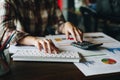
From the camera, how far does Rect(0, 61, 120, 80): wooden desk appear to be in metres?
0.71

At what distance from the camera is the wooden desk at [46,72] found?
708 mm

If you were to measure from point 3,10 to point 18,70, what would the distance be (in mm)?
424

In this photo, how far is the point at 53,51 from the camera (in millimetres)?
873

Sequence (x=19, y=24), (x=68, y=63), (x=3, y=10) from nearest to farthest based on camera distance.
A: (x=68, y=63)
(x=3, y=10)
(x=19, y=24)

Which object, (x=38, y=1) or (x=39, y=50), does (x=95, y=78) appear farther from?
(x=38, y=1)

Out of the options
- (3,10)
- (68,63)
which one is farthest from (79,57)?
(3,10)

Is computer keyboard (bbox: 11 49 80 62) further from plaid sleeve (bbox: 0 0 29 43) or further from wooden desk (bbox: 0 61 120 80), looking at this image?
plaid sleeve (bbox: 0 0 29 43)

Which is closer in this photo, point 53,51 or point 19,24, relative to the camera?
point 53,51

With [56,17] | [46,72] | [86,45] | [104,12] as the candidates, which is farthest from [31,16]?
[104,12]

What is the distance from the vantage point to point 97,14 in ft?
8.18

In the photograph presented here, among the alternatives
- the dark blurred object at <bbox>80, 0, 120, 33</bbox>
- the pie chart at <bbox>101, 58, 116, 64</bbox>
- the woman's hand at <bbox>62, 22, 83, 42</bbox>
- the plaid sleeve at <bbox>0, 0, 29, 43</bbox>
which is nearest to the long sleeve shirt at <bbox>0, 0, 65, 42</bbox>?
the plaid sleeve at <bbox>0, 0, 29, 43</bbox>

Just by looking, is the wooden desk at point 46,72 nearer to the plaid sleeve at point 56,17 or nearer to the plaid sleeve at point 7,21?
the plaid sleeve at point 7,21

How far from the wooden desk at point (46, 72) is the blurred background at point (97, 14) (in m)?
1.32

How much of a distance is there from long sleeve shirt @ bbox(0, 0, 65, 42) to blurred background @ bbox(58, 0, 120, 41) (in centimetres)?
82
